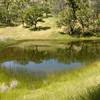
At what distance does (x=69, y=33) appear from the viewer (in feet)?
357

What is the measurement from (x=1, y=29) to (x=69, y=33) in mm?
34046

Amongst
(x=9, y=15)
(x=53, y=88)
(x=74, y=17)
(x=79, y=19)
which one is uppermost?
(x=53, y=88)

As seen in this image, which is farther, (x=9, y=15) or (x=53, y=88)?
(x=9, y=15)

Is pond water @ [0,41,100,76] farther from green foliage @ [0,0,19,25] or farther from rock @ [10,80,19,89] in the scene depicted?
green foliage @ [0,0,19,25]

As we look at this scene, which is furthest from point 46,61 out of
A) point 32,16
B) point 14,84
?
point 32,16

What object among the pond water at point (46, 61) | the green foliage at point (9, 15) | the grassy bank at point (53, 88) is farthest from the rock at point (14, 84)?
the green foliage at point (9, 15)

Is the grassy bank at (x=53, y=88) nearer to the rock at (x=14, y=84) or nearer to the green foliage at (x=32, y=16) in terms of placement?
the rock at (x=14, y=84)

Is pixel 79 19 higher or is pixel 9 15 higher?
pixel 79 19

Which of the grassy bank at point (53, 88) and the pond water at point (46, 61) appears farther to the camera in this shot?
the pond water at point (46, 61)

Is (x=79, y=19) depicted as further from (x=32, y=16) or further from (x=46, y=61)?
(x=46, y=61)

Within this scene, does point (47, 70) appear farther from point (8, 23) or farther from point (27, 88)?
point (8, 23)

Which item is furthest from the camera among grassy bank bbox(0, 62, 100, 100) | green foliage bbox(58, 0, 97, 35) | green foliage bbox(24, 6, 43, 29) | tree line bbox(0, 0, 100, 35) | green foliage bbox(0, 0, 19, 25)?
green foliage bbox(0, 0, 19, 25)

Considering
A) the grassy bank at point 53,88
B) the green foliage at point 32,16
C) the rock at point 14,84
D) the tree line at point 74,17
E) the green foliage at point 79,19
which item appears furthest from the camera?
the green foliage at point 32,16

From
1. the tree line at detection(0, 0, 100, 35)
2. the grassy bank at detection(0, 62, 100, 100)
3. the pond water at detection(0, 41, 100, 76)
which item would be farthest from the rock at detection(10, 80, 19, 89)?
the tree line at detection(0, 0, 100, 35)
